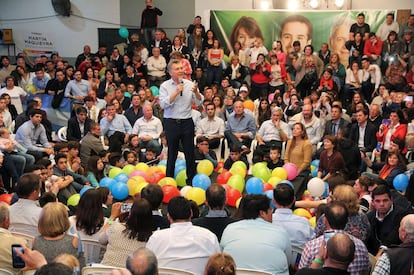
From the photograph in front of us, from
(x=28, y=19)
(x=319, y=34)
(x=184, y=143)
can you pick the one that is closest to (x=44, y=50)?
(x=28, y=19)

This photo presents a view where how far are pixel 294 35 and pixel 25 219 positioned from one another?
8589mm

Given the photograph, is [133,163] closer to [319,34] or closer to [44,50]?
[319,34]

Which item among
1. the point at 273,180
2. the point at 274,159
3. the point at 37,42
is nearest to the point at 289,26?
the point at 274,159

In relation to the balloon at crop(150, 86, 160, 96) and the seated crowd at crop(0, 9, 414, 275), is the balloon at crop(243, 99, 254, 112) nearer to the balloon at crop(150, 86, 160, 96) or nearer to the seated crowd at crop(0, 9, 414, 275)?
the seated crowd at crop(0, 9, 414, 275)

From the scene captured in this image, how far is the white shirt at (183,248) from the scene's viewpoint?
383cm

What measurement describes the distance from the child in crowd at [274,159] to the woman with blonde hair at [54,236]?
13.8ft

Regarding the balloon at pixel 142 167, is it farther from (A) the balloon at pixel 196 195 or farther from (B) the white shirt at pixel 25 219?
(B) the white shirt at pixel 25 219

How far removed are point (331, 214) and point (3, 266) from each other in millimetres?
2081

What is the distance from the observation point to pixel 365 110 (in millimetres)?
8258

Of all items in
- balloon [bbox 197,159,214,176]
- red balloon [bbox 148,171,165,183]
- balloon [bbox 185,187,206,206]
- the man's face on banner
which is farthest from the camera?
the man's face on banner

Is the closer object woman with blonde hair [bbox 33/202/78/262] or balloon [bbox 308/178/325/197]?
woman with blonde hair [bbox 33/202/78/262]

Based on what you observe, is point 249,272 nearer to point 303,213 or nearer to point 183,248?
point 183,248

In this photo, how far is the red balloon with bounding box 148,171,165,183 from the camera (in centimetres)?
710

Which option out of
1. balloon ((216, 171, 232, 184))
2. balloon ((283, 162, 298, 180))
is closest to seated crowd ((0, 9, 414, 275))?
balloon ((283, 162, 298, 180))
